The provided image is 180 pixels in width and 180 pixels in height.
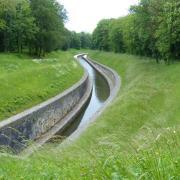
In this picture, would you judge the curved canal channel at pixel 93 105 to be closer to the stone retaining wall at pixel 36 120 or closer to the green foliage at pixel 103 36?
the stone retaining wall at pixel 36 120

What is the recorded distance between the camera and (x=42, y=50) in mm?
71688

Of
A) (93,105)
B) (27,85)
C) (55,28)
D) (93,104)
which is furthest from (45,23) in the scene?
(27,85)

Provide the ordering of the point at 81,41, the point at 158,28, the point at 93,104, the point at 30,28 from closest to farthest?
the point at 93,104, the point at 158,28, the point at 30,28, the point at 81,41

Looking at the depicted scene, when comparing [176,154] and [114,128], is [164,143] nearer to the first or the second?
[176,154]

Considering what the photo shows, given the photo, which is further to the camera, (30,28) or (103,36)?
(103,36)

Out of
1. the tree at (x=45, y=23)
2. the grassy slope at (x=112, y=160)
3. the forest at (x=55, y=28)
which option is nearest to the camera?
the grassy slope at (x=112, y=160)

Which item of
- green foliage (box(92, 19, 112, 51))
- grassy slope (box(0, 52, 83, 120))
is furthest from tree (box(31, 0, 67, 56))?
green foliage (box(92, 19, 112, 51))

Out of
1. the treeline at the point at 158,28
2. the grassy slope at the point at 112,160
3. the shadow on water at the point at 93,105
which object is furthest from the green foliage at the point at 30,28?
the grassy slope at the point at 112,160

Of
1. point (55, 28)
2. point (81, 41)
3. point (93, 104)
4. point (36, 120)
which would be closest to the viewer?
point (36, 120)

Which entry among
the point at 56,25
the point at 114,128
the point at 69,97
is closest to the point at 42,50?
the point at 56,25

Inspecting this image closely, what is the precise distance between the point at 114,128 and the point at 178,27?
29900 millimetres

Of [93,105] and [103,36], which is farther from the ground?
[93,105]

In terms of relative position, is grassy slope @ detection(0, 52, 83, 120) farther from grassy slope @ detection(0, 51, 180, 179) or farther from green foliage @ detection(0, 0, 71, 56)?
grassy slope @ detection(0, 51, 180, 179)

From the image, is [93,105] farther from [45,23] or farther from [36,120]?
[45,23]
